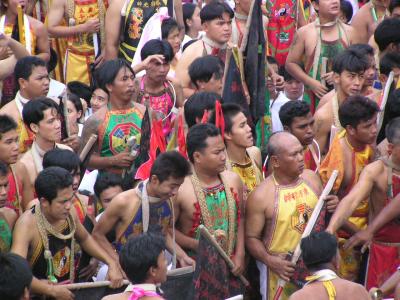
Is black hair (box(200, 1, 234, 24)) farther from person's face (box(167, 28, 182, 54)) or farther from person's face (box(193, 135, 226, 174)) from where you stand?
person's face (box(193, 135, 226, 174))

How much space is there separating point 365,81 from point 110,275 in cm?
357

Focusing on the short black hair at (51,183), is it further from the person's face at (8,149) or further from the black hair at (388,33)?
the black hair at (388,33)

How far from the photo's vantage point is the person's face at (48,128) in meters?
10.5

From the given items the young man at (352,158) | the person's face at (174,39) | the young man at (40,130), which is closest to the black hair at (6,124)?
the young man at (40,130)

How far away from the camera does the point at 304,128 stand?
11.3 m

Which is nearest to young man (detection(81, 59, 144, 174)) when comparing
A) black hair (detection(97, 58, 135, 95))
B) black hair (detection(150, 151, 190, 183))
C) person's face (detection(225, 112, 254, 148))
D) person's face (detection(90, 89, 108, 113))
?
black hair (detection(97, 58, 135, 95))

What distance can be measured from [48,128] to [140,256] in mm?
2690

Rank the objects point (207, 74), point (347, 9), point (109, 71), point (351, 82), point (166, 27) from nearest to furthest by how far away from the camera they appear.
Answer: point (109, 71), point (351, 82), point (207, 74), point (166, 27), point (347, 9)

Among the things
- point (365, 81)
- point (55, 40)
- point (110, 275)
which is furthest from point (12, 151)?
point (55, 40)

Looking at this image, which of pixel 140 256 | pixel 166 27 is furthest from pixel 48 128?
pixel 166 27

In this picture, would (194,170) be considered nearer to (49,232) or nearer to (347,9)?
(49,232)

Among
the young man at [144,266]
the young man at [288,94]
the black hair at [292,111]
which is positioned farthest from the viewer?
the young man at [288,94]

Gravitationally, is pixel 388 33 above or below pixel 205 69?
above

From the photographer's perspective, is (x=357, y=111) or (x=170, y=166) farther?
(x=357, y=111)
